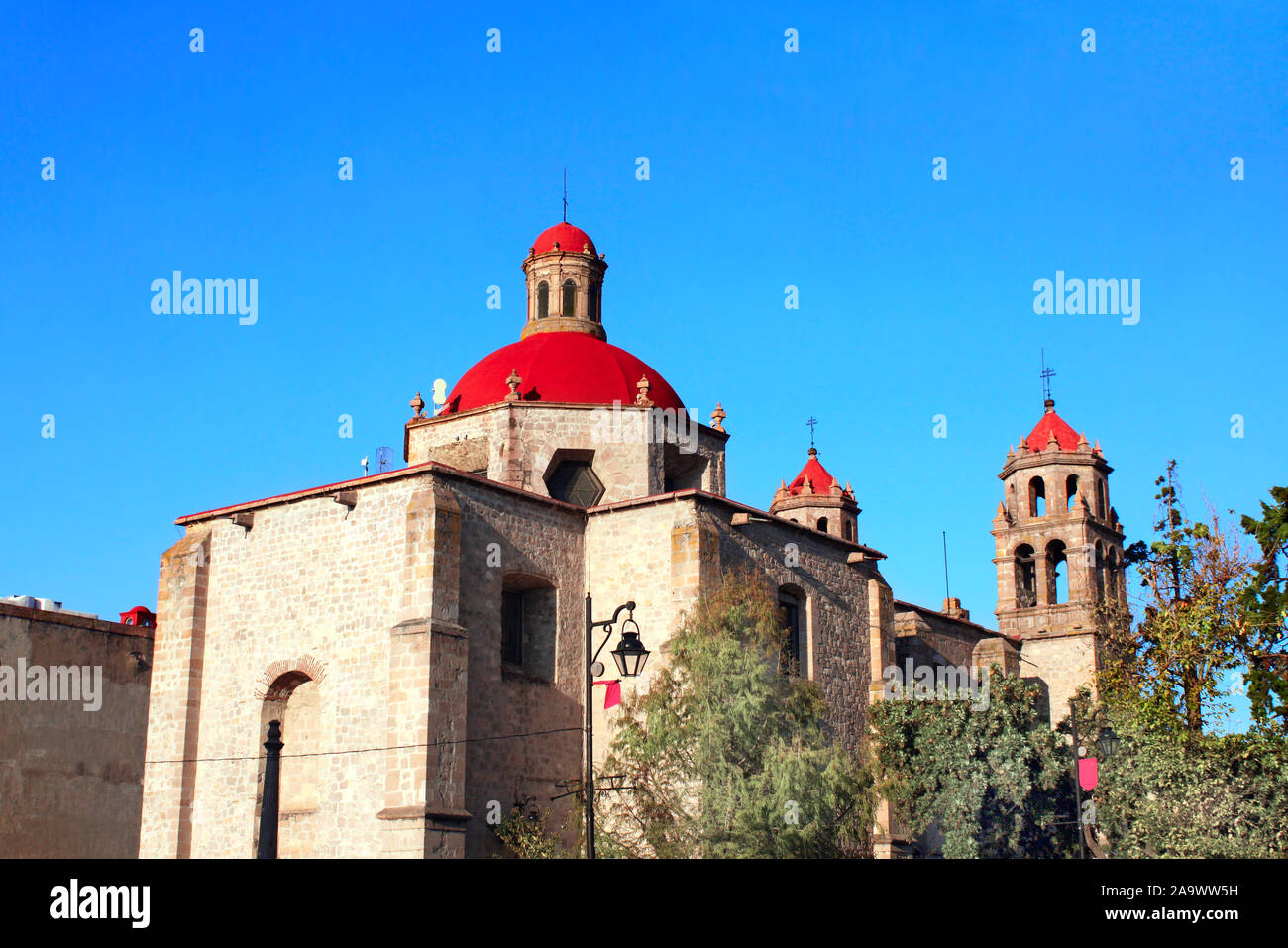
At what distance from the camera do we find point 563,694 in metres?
24.2

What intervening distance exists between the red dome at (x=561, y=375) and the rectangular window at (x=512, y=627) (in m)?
5.24

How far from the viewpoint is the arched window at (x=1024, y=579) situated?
38.2 metres

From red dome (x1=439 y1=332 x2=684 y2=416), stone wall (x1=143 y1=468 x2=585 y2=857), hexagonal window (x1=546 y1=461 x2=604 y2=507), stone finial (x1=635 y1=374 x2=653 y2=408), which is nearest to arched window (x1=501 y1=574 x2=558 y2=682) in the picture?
stone wall (x1=143 y1=468 x2=585 y2=857)

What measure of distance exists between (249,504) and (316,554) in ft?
7.00

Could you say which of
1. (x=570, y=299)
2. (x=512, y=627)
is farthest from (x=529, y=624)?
(x=570, y=299)

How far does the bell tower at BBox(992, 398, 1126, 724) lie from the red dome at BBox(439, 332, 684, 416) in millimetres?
13046

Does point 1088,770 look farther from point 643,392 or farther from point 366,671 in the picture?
point 366,671

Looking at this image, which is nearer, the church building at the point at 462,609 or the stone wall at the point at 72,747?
the church building at the point at 462,609

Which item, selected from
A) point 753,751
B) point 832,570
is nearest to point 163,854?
point 753,751

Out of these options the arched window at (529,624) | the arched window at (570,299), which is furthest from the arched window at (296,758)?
the arched window at (570,299)

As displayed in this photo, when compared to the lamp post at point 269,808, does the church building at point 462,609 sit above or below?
above

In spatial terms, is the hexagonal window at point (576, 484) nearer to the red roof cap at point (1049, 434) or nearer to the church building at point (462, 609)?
the church building at point (462, 609)
